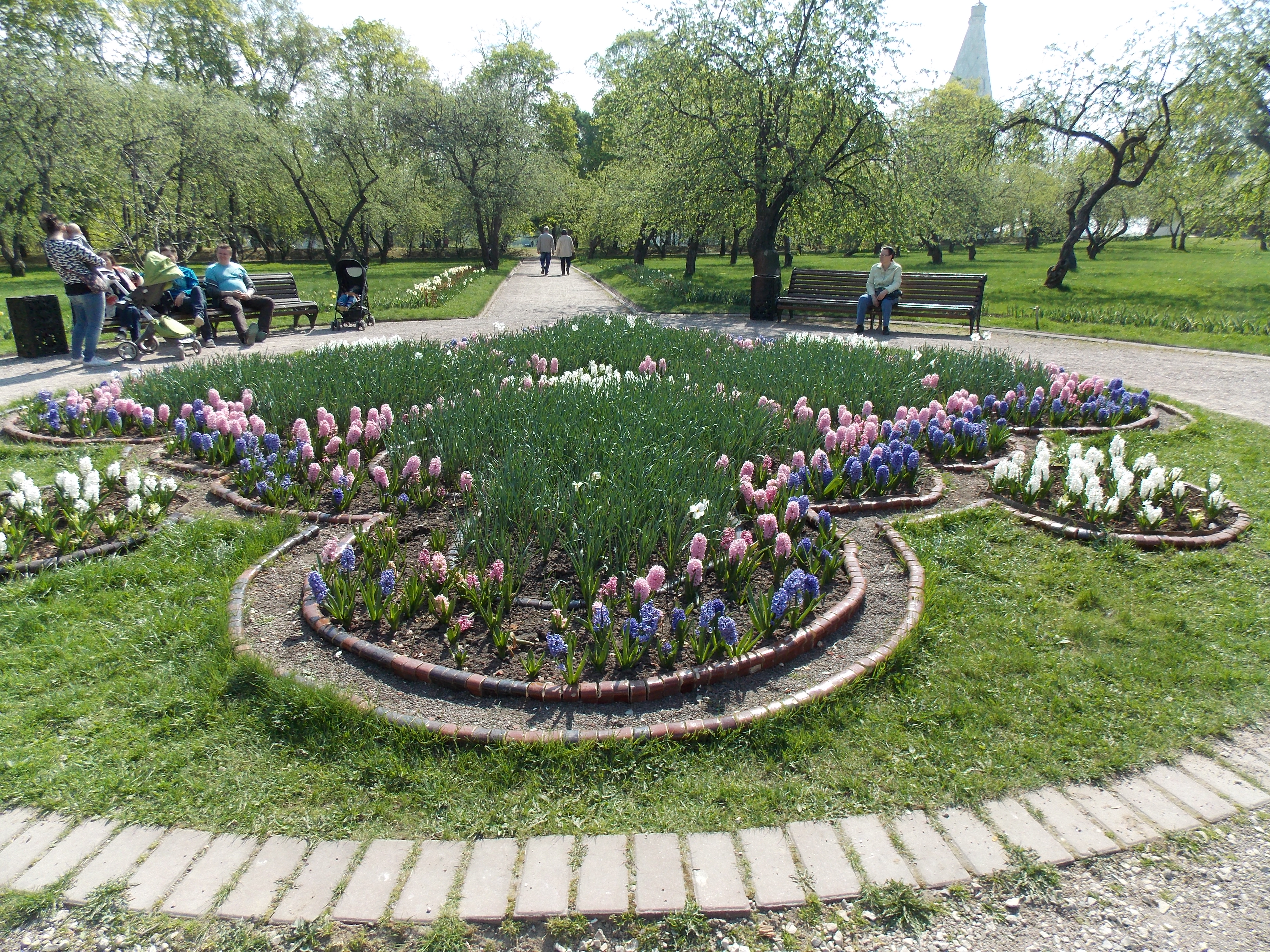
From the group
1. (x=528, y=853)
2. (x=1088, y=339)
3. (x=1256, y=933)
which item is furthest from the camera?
(x=1088, y=339)

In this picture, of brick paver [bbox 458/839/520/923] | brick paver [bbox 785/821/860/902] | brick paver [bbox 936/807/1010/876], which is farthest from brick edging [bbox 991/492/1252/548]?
brick paver [bbox 458/839/520/923]

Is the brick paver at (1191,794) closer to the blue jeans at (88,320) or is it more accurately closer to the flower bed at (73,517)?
the flower bed at (73,517)

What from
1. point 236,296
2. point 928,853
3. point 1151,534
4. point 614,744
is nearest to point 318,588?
point 614,744

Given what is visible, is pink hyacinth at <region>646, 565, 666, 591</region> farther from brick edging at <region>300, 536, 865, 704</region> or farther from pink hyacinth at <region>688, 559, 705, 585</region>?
brick edging at <region>300, 536, 865, 704</region>

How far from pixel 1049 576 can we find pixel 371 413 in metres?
4.79

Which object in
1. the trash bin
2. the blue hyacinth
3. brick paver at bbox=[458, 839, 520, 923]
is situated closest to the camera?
brick paver at bbox=[458, 839, 520, 923]

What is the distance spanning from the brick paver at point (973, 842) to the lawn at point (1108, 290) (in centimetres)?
1243

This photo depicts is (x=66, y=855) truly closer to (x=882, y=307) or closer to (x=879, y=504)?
(x=879, y=504)

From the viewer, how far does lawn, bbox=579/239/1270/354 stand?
13.3m

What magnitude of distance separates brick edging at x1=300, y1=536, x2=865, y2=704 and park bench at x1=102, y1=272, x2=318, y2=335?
34.1 feet

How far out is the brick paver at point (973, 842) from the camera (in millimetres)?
2264

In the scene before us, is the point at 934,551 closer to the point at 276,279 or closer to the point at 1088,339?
the point at 1088,339

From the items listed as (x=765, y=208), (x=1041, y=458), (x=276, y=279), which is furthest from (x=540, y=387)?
(x=765, y=208)

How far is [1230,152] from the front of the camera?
1814cm
